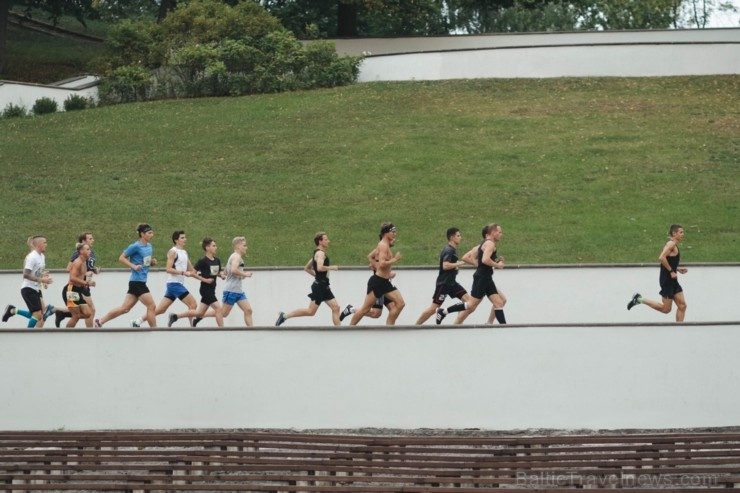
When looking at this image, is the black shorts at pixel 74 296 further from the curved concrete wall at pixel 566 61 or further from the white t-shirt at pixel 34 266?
the curved concrete wall at pixel 566 61

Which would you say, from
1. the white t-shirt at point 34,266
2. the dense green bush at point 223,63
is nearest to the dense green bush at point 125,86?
the dense green bush at point 223,63

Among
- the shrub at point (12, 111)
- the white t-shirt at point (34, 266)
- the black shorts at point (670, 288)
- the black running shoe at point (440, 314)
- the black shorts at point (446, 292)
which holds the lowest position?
the black running shoe at point (440, 314)

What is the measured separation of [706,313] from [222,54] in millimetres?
24181

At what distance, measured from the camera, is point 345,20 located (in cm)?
5322

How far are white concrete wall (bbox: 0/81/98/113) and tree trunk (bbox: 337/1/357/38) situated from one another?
1309cm

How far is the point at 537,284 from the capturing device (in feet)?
67.8

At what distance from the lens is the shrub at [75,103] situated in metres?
41.8

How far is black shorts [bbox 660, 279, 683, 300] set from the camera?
64.3 ft

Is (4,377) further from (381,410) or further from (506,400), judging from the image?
(506,400)

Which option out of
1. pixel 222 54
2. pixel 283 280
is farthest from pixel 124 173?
pixel 283 280

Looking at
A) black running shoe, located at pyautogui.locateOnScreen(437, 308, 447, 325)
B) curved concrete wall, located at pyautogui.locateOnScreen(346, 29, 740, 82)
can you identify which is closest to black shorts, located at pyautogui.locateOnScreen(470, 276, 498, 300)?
black running shoe, located at pyautogui.locateOnScreen(437, 308, 447, 325)

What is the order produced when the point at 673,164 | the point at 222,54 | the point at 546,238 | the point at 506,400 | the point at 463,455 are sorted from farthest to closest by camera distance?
the point at 222,54 → the point at 673,164 → the point at 546,238 → the point at 506,400 → the point at 463,455

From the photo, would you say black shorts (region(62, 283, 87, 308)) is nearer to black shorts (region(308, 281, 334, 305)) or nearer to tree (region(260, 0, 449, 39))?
black shorts (region(308, 281, 334, 305))

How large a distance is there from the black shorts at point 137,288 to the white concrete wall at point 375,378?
3555 millimetres
